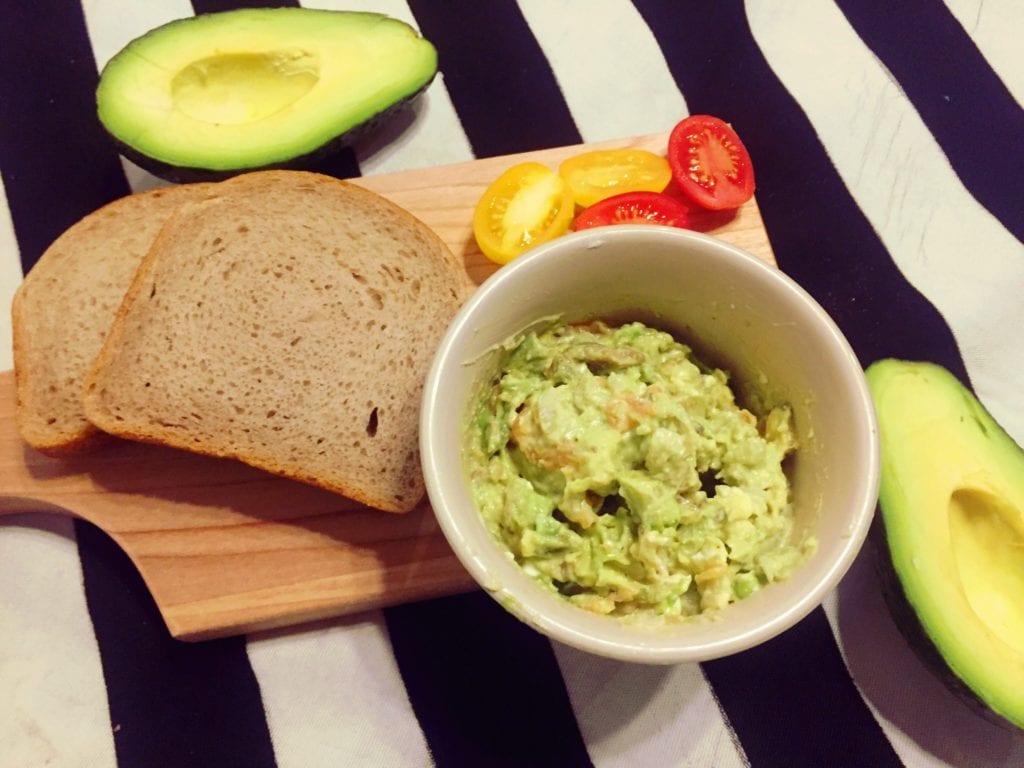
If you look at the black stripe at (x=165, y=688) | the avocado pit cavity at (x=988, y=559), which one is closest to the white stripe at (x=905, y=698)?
the avocado pit cavity at (x=988, y=559)

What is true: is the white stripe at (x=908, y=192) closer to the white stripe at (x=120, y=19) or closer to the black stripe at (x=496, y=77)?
the black stripe at (x=496, y=77)

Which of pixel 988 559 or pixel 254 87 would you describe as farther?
pixel 254 87

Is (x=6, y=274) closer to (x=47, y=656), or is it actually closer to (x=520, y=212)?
(x=47, y=656)

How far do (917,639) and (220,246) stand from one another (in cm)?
107

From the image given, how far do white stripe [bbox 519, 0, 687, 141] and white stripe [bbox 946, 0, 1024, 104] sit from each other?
605mm

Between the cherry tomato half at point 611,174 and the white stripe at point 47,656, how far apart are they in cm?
92

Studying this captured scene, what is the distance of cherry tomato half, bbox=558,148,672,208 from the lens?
52.5 inches

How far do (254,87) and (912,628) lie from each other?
1270mm

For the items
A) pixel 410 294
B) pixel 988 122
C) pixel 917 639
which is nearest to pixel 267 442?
pixel 410 294

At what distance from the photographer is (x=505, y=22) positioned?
163cm

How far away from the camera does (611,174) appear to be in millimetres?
1340

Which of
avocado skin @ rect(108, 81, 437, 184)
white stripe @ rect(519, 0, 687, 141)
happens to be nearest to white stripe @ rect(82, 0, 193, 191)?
avocado skin @ rect(108, 81, 437, 184)

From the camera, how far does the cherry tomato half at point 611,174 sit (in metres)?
1.33

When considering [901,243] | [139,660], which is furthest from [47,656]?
[901,243]
